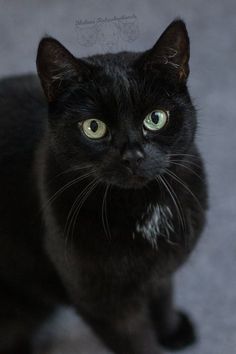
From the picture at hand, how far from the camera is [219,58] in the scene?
186 cm

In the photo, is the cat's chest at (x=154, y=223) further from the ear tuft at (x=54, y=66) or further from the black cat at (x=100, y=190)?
the ear tuft at (x=54, y=66)

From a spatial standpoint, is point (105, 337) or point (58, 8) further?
point (58, 8)

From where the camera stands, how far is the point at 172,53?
3.39 ft

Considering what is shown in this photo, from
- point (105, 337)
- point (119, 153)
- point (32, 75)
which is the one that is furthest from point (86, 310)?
point (32, 75)

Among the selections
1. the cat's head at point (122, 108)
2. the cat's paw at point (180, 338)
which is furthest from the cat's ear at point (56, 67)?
the cat's paw at point (180, 338)

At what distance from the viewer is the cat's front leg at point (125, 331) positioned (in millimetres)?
1188

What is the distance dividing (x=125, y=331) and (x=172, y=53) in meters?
0.51

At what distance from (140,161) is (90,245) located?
8.4 inches

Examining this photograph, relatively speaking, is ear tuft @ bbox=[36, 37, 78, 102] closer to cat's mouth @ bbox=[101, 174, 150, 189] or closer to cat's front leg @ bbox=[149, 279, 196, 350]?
cat's mouth @ bbox=[101, 174, 150, 189]

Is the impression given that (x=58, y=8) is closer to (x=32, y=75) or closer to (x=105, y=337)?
(x=32, y=75)

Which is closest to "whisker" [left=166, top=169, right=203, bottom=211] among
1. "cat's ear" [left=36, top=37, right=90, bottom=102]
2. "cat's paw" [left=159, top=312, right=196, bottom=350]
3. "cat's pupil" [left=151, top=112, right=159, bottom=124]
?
"cat's pupil" [left=151, top=112, right=159, bottom=124]

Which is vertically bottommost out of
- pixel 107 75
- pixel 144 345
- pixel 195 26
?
pixel 144 345

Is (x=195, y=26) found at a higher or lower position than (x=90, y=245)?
higher

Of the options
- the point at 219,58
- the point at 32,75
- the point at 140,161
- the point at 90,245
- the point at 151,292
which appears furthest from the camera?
the point at 219,58
